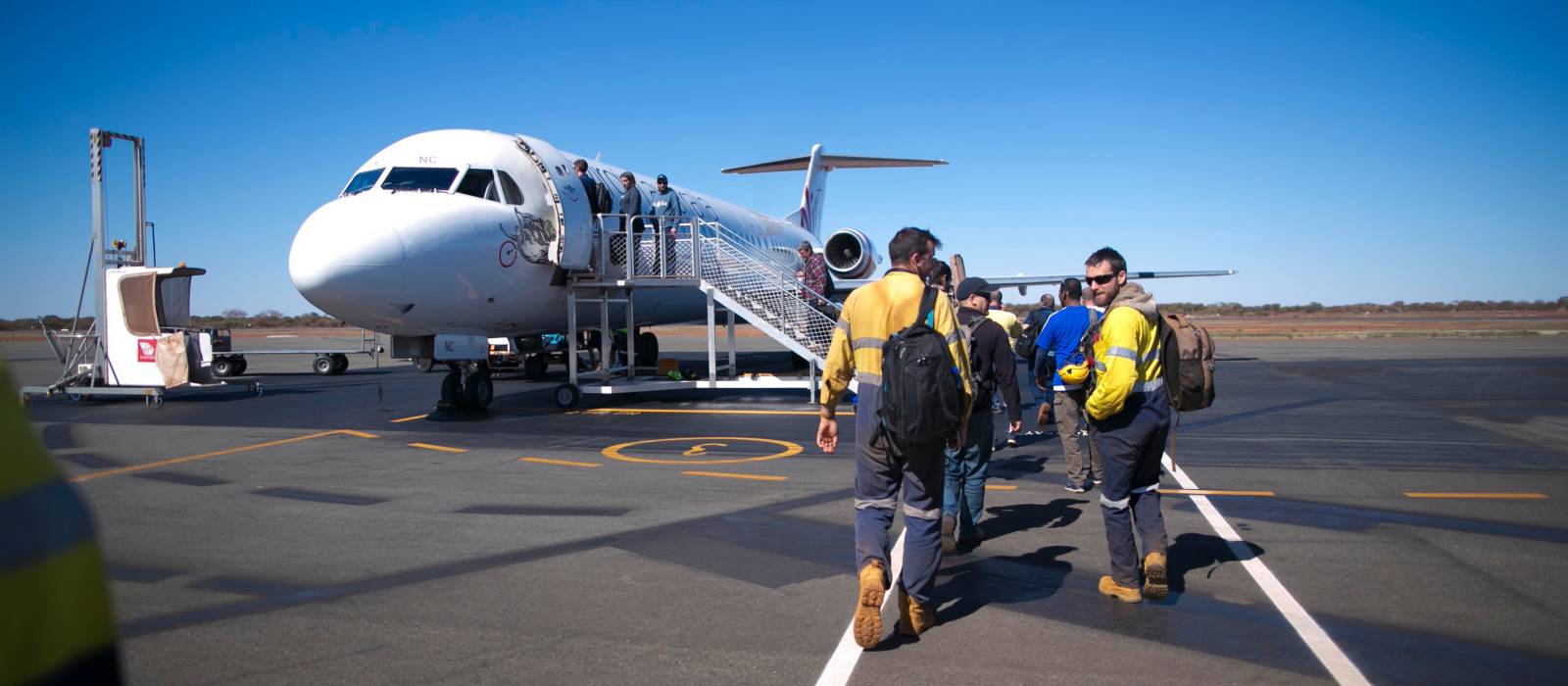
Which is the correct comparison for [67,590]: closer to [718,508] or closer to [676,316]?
[718,508]

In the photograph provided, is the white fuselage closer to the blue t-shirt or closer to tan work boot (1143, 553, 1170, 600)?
the blue t-shirt

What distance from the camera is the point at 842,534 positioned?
648cm

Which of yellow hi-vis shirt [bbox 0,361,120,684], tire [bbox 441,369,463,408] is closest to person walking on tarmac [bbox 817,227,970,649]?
yellow hi-vis shirt [bbox 0,361,120,684]

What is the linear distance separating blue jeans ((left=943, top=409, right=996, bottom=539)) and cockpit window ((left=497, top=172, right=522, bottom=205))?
905 cm

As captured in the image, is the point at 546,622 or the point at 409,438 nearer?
the point at 546,622

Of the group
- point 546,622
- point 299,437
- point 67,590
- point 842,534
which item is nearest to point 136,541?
point 546,622

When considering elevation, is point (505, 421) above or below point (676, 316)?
below

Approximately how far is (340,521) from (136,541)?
4.24ft

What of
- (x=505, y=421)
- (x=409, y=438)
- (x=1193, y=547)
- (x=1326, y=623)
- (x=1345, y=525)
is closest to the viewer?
(x=1326, y=623)

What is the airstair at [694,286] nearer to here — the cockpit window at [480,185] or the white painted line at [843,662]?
the cockpit window at [480,185]

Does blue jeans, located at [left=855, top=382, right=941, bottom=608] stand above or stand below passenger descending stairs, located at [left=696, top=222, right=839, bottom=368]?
below

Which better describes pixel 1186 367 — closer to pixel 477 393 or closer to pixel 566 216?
pixel 566 216

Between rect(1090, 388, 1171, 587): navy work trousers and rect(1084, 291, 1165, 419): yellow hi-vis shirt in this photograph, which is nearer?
rect(1084, 291, 1165, 419): yellow hi-vis shirt

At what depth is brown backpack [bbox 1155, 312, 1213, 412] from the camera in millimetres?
5227
